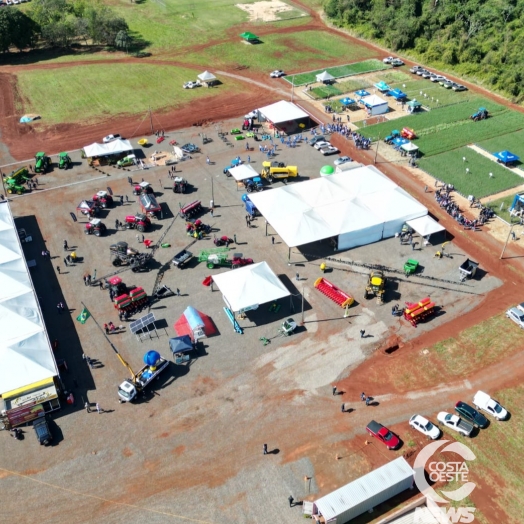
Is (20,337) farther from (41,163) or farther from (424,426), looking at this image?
(41,163)

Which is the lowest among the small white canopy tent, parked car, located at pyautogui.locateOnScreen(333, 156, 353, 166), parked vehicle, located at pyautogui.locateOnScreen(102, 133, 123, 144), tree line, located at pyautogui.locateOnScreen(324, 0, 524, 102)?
parked vehicle, located at pyautogui.locateOnScreen(102, 133, 123, 144)

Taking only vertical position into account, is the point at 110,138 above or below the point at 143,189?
above

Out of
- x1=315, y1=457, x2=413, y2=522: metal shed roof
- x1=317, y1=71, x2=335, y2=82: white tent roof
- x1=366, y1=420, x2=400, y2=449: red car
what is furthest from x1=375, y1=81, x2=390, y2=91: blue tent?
x1=315, y1=457, x2=413, y2=522: metal shed roof

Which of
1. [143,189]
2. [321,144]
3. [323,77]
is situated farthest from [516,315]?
[323,77]

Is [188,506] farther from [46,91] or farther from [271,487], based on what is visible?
[46,91]

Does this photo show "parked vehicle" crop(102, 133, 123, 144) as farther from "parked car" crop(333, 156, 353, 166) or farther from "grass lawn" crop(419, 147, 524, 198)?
"grass lawn" crop(419, 147, 524, 198)

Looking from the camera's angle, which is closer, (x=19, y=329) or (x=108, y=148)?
(x=19, y=329)

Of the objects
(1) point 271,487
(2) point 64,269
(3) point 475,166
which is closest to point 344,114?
(3) point 475,166

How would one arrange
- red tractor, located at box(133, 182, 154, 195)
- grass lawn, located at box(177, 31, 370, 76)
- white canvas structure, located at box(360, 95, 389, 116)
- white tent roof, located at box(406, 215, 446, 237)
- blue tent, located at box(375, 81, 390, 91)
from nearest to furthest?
white tent roof, located at box(406, 215, 446, 237) → red tractor, located at box(133, 182, 154, 195) → white canvas structure, located at box(360, 95, 389, 116) → blue tent, located at box(375, 81, 390, 91) → grass lawn, located at box(177, 31, 370, 76)
